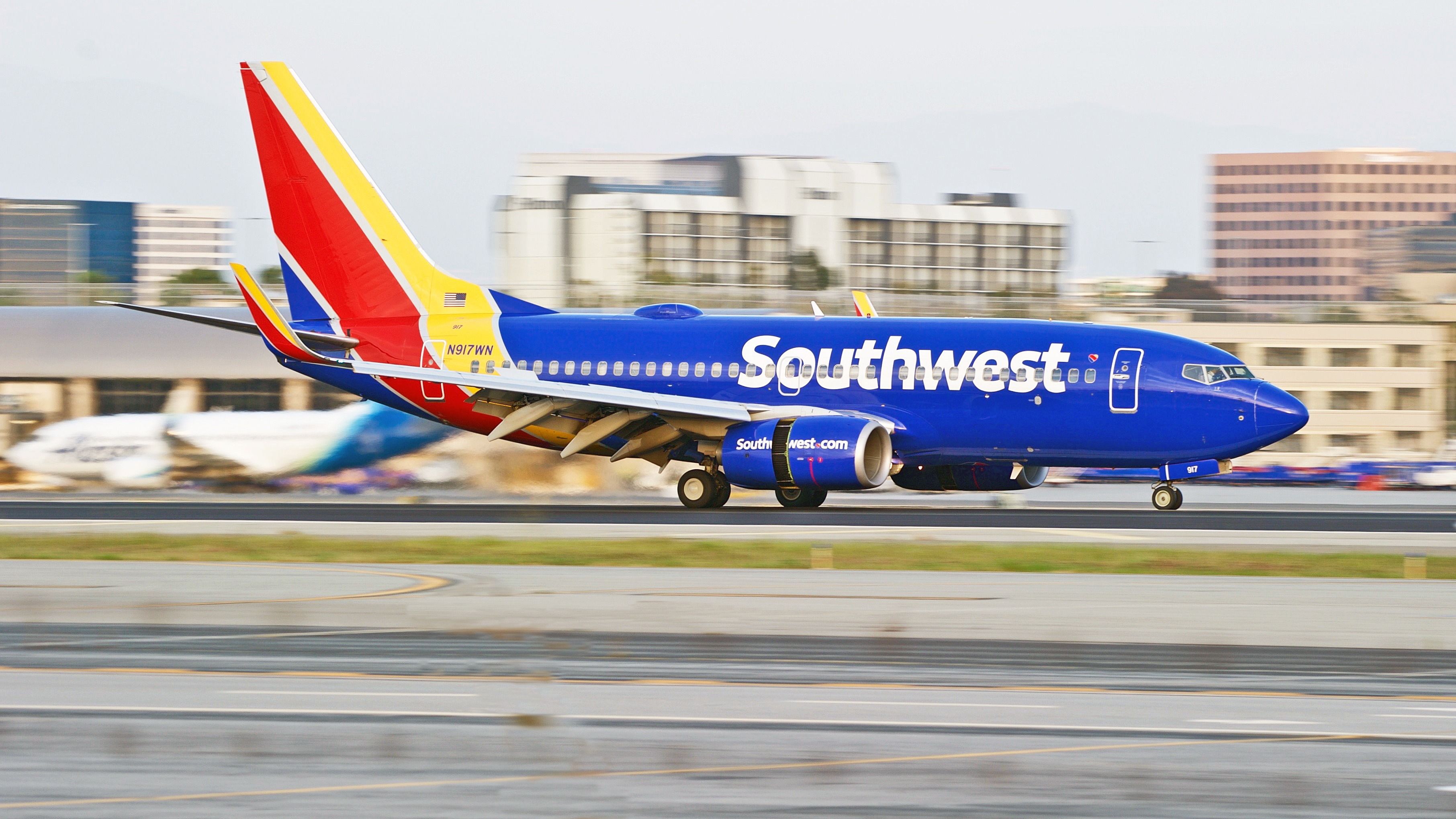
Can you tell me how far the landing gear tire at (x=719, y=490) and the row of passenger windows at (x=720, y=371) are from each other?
2238mm

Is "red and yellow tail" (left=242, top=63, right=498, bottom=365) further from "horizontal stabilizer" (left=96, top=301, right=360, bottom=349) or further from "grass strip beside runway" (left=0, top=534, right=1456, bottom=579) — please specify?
"grass strip beside runway" (left=0, top=534, right=1456, bottom=579)

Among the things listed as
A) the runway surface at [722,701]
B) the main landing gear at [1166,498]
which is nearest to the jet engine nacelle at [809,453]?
the main landing gear at [1166,498]

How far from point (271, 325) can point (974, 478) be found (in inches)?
629

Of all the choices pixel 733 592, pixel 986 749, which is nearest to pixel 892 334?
pixel 733 592

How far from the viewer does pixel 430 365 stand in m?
39.1

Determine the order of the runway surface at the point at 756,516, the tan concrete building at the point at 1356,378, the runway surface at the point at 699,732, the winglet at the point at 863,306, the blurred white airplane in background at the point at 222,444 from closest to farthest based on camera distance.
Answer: the runway surface at the point at 699,732 → the runway surface at the point at 756,516 → the winglet at the point at 863,306 → the blurred white airplane in background at the point at 222,444 → the tan concrete building at the point at 1356,378

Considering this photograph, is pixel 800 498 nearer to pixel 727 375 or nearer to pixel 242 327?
pixel 727 375

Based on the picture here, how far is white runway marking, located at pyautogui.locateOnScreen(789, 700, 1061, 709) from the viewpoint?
Answer: 38.6 ft

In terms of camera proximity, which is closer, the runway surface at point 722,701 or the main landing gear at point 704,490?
the runway surface at point 722,701

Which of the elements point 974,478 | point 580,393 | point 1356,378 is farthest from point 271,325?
point 1356,378

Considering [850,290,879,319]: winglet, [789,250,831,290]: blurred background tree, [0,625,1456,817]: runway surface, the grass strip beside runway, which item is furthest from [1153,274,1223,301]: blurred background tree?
[0,625,1456,817]: runway surface

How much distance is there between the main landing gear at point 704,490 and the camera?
3588 centimetres

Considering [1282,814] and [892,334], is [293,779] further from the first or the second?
[892,334]

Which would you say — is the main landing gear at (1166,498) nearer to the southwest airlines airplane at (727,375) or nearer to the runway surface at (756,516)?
the southwest airlines airplane at (727,375)
